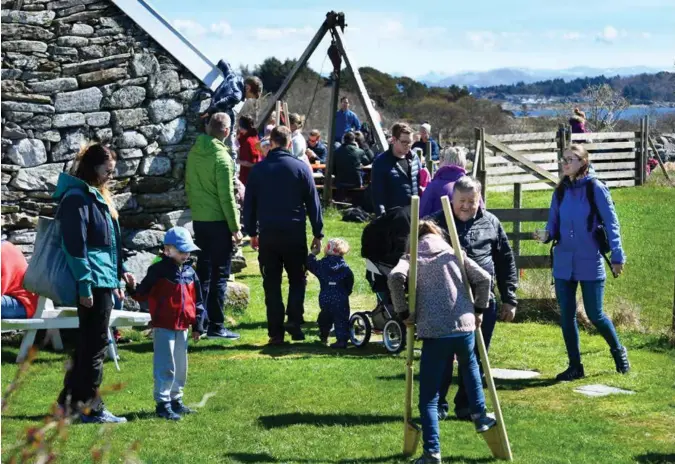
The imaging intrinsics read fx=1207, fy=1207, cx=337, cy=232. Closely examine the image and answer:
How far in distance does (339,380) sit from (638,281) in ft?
24.6

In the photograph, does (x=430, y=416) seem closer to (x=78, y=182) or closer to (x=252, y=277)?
(x=78, y=182)

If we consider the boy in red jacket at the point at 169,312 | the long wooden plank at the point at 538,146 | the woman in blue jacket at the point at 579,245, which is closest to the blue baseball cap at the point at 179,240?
the boy in red jacket at the point at 169,312

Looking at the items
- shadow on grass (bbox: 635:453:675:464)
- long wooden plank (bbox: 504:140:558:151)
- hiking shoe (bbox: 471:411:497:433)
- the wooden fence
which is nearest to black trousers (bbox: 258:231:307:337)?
hiking shoe (bbox: 471:411:497:433)

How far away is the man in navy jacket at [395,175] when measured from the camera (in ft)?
35.2

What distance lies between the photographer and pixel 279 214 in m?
10.9

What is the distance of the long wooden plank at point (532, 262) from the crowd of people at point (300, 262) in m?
1.45

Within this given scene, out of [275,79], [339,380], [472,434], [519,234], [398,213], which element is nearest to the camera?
[472,434]

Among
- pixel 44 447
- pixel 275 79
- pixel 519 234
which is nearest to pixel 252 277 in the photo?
pixel 519 234

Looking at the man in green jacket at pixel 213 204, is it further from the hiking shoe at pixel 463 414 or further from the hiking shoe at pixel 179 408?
the hiking shoe at pixel 463 414

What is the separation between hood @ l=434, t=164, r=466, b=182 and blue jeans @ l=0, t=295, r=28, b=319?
3615mm

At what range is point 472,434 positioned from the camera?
308 inches

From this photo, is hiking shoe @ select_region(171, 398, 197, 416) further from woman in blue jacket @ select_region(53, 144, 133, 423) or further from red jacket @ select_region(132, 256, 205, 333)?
red jacket @ select_region(132, 256, 205, 333)

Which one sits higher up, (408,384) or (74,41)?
(74,41)

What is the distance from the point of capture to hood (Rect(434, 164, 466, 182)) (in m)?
9.38
